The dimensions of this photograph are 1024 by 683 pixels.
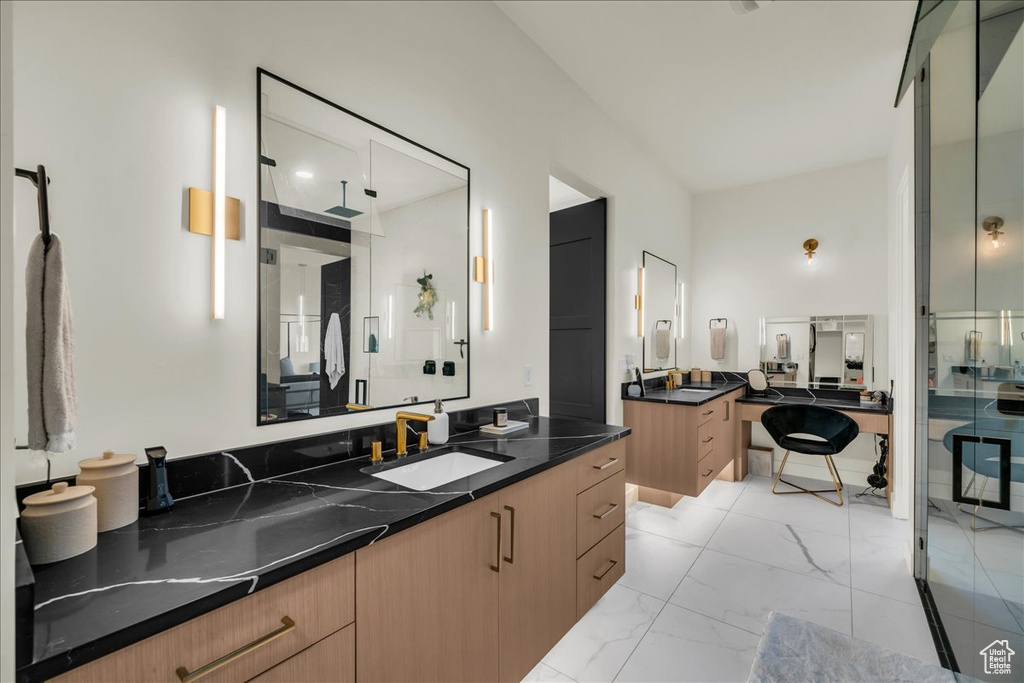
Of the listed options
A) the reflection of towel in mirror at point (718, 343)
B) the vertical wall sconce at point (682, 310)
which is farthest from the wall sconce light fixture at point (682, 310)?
the reflection of towel in mirror at point (718, 343)

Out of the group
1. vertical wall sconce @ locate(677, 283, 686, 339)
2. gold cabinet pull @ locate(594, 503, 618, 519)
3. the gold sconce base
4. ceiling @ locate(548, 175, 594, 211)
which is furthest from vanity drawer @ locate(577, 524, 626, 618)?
vertical wall sconce @ locate(677, 283, 686, 339)

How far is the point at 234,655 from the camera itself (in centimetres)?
75

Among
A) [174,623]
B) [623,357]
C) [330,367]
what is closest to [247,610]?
[174,623]

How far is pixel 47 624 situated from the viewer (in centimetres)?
63

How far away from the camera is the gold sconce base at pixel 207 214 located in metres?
1.16

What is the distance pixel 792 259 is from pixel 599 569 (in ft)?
12.2

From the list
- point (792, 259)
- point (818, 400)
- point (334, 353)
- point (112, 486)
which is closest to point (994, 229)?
point (334, 353)

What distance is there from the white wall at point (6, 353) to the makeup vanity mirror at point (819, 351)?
4.87 metres

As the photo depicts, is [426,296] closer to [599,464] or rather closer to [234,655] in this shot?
[599,464]

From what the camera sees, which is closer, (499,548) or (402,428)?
(499,548)

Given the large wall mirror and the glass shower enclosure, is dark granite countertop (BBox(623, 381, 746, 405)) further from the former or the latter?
the large wall mirror

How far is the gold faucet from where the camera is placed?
1.60 metres

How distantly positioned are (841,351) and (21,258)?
504cm

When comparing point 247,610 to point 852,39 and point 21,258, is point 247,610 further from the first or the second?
point 852,39
